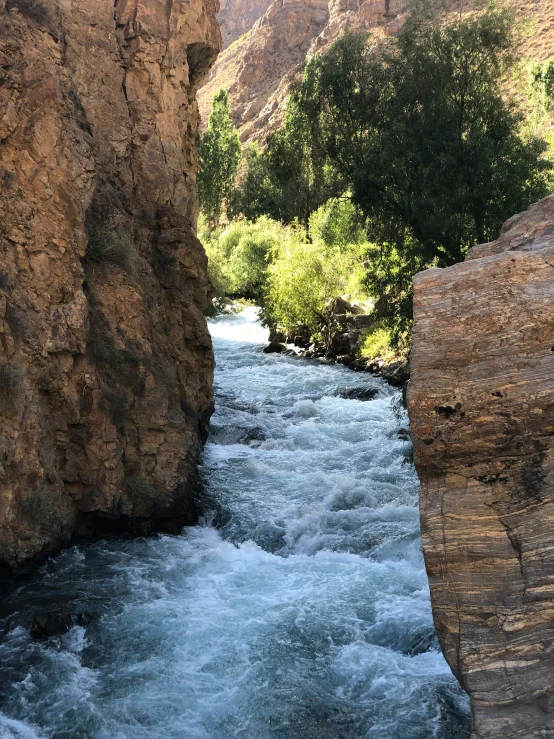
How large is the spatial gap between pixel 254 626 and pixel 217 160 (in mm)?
55663


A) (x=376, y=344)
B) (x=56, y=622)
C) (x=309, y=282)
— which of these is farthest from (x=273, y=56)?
(x=56, y=622)

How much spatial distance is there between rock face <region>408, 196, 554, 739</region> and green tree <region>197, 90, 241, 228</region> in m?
55.4

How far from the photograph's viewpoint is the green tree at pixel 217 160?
6034cm

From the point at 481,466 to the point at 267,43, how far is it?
119 m

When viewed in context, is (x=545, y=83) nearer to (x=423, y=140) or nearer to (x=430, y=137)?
(x=430, y=137)

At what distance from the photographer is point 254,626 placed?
9.47 m

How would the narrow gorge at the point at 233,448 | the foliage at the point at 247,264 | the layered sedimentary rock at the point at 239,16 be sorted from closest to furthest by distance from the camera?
the narrow gorge at the point at 233,448
the foliage at the point at 247,264
the layered sedimentary rock at the point at 239,16

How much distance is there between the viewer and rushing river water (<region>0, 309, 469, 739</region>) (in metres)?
7.71

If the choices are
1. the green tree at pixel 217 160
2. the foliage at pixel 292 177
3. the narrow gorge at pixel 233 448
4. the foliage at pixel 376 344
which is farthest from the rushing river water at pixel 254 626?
the green tree at pixel 217 160

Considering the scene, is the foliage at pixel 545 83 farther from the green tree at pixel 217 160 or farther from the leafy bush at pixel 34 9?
the leafy bush at pixel 34 9

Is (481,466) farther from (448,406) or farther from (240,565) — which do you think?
(240,565)

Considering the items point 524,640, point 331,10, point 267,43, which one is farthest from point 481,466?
point 267,43

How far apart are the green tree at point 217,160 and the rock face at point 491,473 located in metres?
55.4

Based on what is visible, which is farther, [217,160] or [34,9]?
[217,160]
